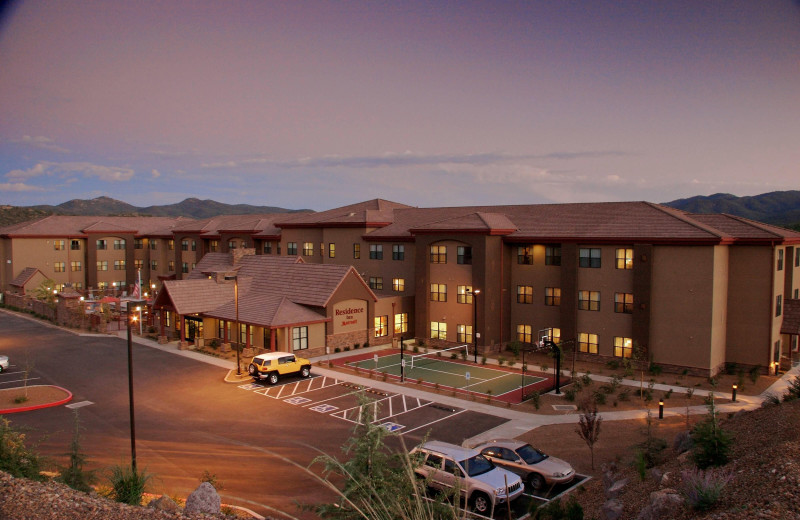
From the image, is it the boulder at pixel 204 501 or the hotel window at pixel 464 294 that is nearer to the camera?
the boulder at pixel 204 501

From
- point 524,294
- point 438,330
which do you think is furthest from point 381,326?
point 524,294

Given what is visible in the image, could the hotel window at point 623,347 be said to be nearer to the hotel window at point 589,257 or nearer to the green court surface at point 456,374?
the hotel window at point 589,257

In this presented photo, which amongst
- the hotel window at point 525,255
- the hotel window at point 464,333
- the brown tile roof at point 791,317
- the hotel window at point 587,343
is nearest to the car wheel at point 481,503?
the hotel window at point 587,343

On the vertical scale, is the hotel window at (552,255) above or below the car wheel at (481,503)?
above

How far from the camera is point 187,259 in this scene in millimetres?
72938

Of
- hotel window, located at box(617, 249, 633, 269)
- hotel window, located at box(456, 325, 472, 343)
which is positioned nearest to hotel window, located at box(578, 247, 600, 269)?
hotel window, located at box(617, 249, 633, 269)

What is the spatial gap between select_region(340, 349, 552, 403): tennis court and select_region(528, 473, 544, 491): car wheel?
953 cm

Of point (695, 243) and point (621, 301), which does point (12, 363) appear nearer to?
point (621, 301)

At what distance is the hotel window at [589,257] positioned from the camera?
36906 millimetres

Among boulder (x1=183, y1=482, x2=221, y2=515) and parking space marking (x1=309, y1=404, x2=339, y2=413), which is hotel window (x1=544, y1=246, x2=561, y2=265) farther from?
boulder (x1=183, y1=482, x2=221, y2=515)

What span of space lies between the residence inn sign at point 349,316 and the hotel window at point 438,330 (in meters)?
5.43

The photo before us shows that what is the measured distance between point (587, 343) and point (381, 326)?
1568 cm

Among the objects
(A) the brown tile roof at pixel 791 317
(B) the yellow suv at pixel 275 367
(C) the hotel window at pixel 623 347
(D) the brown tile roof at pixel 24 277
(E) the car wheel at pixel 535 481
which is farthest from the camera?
(D) the brown tile roof at pixel 24 277

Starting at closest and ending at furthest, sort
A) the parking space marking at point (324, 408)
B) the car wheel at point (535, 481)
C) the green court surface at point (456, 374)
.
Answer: the car wheel at point (535, 481), the parking space marking at point (324, 408), the green court surface at point (456, 374)
